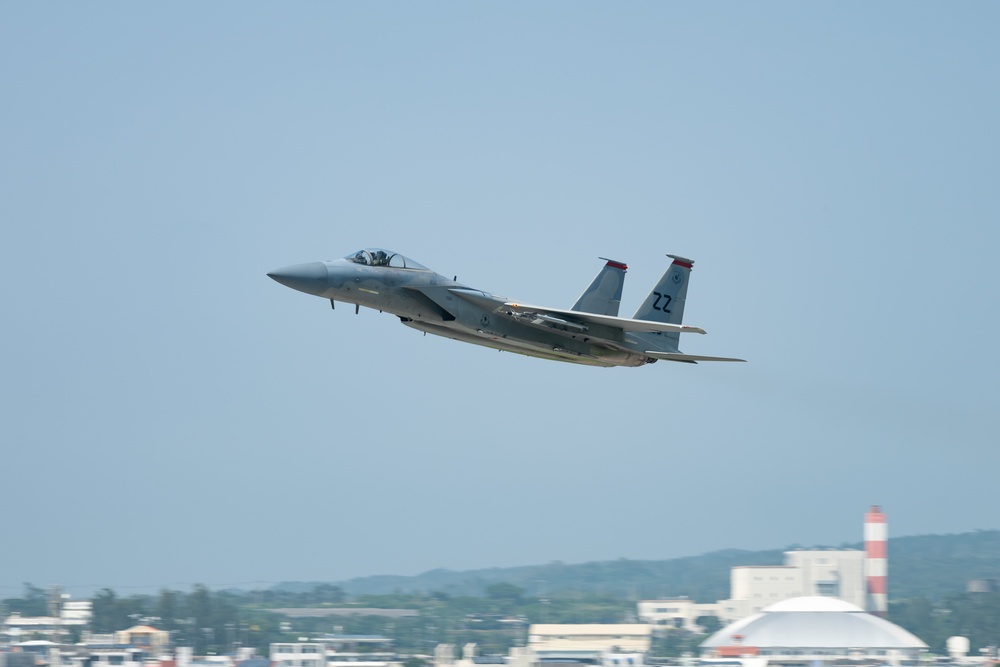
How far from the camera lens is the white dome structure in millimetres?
87812

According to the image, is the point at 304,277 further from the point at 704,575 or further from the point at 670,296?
the point at 704,575

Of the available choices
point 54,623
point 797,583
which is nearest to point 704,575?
point 797,583

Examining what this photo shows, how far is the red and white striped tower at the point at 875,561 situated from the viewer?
361 ft

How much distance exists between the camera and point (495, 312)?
33.3m

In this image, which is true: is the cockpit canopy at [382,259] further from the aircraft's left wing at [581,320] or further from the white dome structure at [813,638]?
the white dome structure at [813,638]

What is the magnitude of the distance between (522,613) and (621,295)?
92008 mm

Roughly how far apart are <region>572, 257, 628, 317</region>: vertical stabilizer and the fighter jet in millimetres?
27

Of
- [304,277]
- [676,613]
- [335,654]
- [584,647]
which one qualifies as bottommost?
[335,654]

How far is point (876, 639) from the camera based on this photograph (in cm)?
8906

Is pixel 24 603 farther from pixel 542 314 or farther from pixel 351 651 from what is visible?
pixel 542 314

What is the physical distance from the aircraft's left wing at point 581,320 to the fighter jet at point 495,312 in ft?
0.08

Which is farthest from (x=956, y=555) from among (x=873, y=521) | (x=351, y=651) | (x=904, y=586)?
(x=351, y=651)

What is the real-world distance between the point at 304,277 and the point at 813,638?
222 feet

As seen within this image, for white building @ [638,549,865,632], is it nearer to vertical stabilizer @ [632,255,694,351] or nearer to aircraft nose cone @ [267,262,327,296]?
vertical stabilizer @ [632,255,694,351]
